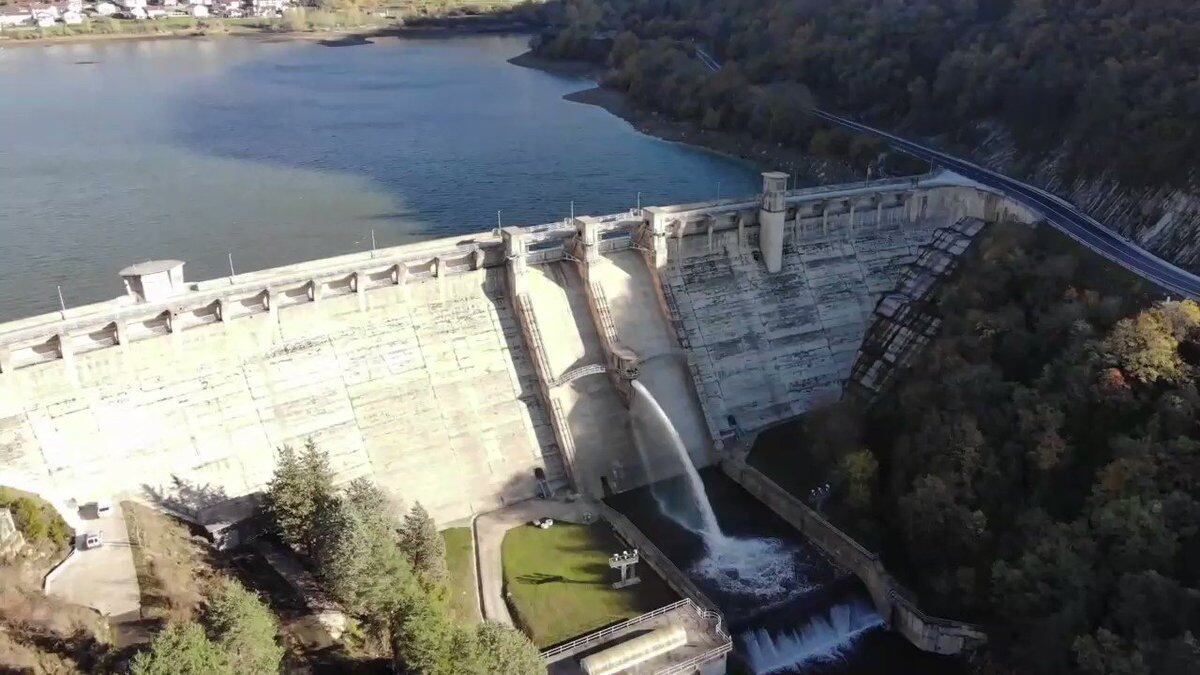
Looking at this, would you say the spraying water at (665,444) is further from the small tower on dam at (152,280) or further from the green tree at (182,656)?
the green tree at (182,656)

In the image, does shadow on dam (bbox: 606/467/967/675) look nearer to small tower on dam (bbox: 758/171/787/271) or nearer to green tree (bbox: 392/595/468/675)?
green tree (bbox: 392/595/468/675)

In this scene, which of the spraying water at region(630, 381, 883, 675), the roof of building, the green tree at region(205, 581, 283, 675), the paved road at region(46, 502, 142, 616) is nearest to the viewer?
the green tree at region(205, 581, 283, 675)

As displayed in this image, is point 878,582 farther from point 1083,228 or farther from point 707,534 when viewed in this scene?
point 1083,228

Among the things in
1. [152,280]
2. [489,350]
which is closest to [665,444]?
[489,350]

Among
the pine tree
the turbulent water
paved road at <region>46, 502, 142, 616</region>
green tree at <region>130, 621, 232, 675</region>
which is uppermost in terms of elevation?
green tree at <region>130, 621, 232, 675</region>

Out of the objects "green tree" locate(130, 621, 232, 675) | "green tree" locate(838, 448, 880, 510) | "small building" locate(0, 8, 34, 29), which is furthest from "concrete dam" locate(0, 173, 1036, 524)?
"small building" locate(0, 8, 34, 29)

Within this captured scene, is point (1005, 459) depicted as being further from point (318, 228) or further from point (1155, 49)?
point (318, 228)
